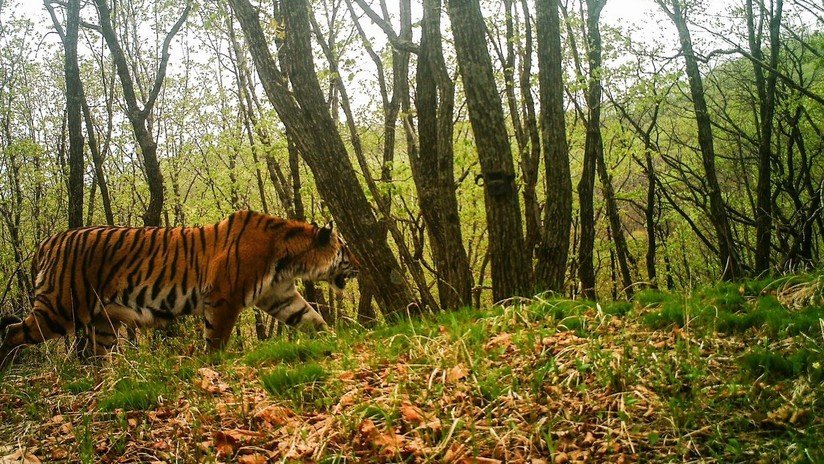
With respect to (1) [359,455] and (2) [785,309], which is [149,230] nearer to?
(1) [359,455]

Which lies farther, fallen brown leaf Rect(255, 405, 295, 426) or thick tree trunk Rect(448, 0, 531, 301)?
thick tree trunk Rect(448, 0, 531, 301)

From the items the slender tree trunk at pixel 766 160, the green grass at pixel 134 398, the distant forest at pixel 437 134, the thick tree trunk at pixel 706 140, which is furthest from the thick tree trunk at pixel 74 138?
the slender tree trunk at pixel 766 160

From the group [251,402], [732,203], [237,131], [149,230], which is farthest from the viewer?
[732,203]

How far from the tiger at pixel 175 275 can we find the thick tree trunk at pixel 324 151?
1.32 metres

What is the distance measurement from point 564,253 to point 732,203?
2276cm

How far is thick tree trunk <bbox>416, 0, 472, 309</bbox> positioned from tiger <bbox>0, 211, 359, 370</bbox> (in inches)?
54.0

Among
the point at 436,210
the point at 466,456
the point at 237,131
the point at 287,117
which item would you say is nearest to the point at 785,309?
the point at 466,456

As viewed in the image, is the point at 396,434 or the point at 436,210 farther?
the point at 436,210

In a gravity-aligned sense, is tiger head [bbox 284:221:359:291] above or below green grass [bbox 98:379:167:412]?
above

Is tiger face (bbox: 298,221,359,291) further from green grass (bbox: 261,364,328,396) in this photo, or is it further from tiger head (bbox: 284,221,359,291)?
green grass (bbox: 261,364,328,396)

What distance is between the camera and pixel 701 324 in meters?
4.26

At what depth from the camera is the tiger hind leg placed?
7.12 metres

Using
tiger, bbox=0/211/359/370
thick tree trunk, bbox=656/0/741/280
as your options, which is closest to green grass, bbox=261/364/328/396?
tiger, bbox=0/211/359/370

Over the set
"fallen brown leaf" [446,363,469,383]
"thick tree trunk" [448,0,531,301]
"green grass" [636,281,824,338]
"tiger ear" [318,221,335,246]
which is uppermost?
"thick tree trunk" [448,0,531,301]
